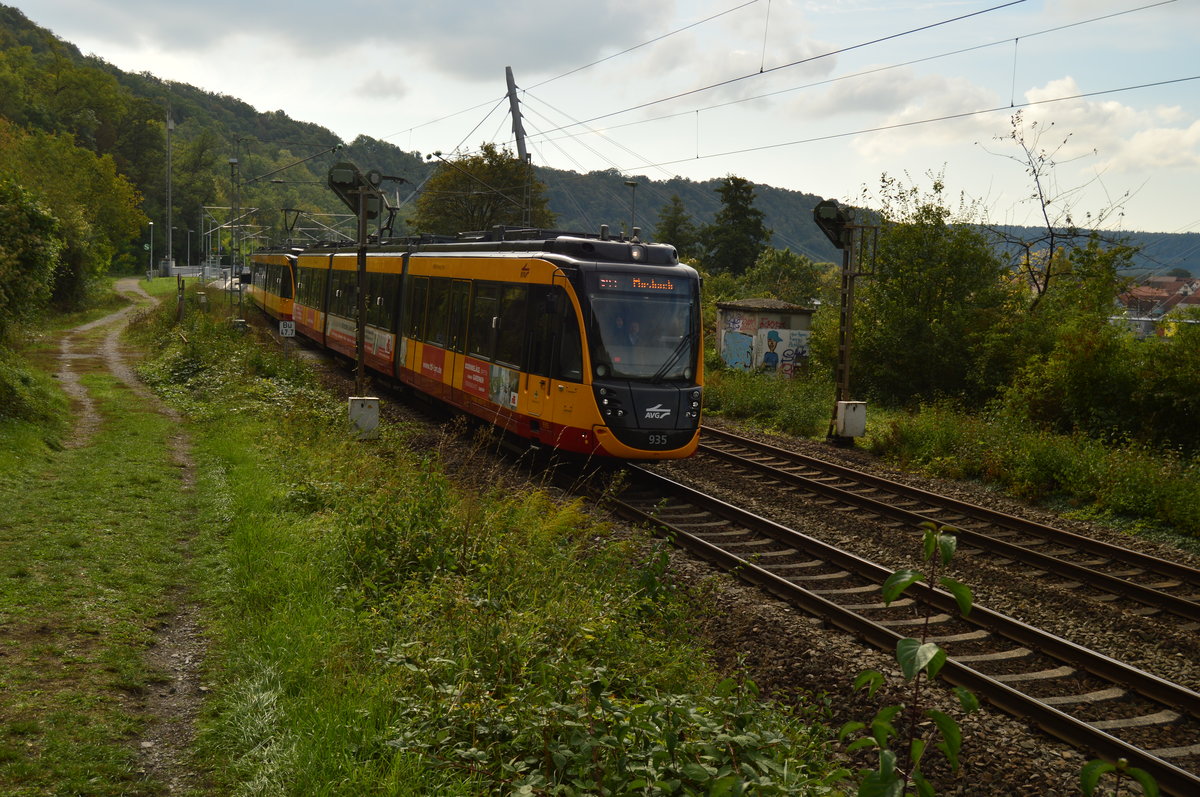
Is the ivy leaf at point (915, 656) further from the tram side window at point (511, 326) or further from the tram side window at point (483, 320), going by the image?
the tram side window at point (483, 320)

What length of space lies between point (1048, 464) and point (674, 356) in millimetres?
6074

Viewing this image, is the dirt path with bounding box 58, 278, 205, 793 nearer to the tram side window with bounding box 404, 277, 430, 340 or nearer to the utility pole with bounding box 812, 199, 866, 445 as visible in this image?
the tram side window with bounding box 404, 277, 430, 340

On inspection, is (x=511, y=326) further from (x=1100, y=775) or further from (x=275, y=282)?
(x=275, y=282)

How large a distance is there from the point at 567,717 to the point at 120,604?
4.09 m

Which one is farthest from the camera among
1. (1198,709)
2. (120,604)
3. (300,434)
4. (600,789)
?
(300,434)

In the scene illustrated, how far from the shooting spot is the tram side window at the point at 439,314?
16.6 metres

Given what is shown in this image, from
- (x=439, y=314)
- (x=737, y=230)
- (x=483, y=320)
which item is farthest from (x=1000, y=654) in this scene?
(x=737, y=230)

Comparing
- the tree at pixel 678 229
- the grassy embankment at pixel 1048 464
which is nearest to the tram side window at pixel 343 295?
the grassy embankment at pixel 1048 464

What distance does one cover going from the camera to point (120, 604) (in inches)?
281

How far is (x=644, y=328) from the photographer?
12562 mm

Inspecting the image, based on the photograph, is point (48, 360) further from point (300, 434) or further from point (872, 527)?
point (872, 527)

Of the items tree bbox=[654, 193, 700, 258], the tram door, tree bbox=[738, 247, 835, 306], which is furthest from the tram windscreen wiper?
tree bbox=[654, 193, 700, 258]

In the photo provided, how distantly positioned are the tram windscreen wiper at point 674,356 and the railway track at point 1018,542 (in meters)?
2.72

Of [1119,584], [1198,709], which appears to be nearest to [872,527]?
[1119,584]
